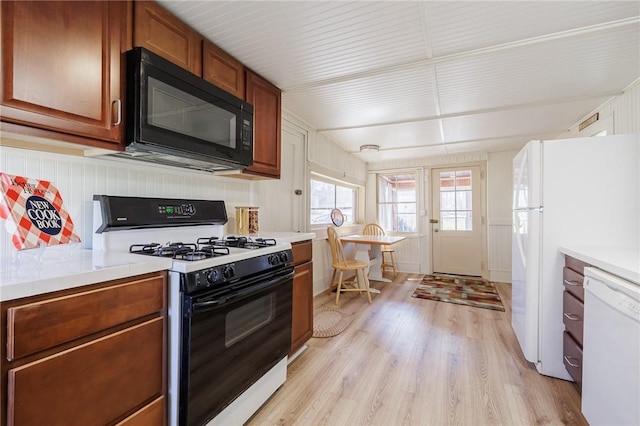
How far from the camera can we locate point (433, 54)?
189 centimetres

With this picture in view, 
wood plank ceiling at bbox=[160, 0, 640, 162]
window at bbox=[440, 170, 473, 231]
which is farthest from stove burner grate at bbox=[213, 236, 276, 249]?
window at bbox=[440, 170, 473, 231]

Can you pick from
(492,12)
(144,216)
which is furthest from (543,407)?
(144,216)

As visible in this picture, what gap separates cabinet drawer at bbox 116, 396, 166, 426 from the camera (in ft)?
3.45

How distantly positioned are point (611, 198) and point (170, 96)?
2.70 metres

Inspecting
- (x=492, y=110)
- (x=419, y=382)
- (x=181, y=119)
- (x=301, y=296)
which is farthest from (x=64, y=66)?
(x=492, y=110)

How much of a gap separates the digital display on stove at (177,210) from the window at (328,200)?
75.5 inches

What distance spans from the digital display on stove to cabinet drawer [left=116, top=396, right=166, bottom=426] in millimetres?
976

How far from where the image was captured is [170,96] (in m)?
1.42

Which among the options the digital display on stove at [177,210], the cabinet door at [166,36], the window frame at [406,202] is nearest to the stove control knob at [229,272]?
the digital display on stove at [177,210]

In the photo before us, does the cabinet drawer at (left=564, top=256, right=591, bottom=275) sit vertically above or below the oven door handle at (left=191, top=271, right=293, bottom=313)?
above

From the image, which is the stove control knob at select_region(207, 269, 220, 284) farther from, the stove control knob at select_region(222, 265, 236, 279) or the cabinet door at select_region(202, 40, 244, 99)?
the cabinet door at select_region(202, 40, 244, 99)

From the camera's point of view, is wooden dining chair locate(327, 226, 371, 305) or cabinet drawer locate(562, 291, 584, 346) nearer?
cabinet drawer locate(562, 291, 584, 346)

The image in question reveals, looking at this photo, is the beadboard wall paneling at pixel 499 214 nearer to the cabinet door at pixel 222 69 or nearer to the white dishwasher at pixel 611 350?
the white dishwasher at pixel 611 350

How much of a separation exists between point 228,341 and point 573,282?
203cm
